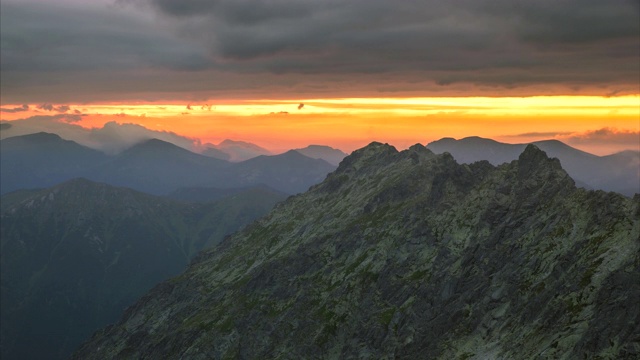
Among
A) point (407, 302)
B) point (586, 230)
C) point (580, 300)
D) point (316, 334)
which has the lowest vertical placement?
point (316, 334)

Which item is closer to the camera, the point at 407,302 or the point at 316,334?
the point at 407,302

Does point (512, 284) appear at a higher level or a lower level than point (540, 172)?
lower

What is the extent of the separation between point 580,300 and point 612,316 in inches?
557

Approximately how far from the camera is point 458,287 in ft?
527

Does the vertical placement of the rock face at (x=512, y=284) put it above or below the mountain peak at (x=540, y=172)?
below

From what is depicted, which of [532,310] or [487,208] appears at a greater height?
[487,208]

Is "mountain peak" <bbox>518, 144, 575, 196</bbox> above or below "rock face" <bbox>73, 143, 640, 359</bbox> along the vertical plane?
above

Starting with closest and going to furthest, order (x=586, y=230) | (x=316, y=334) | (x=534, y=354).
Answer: (x=534, y=354), (x=586, y=230), (x=316, y=334)

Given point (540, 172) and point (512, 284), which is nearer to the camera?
point (512, 284)

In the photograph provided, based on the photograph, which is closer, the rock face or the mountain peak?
the rock face

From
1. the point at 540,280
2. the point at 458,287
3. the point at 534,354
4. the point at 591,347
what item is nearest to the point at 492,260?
the point at 458,287

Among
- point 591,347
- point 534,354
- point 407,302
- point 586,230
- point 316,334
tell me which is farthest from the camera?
point 316,334

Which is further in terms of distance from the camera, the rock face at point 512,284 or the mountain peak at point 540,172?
the mountain peak at point 540,172

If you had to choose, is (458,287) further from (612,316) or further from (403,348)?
(612,316)
